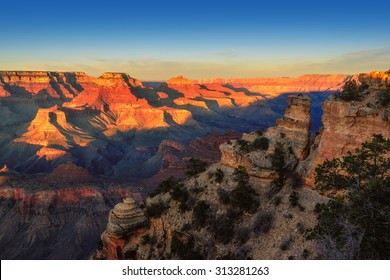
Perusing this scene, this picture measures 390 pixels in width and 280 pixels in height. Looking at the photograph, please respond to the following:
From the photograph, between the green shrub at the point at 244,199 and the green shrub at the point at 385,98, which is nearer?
the green shrub at the point at 385,98

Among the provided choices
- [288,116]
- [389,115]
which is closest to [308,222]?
[389,115]

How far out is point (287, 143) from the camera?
3139 cm

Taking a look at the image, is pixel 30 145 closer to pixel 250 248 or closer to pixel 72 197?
pixel 72 197

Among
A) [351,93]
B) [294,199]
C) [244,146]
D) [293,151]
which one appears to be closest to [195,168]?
[244,146]

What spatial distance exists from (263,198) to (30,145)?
155 metres

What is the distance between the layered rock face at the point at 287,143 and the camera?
1197 inches

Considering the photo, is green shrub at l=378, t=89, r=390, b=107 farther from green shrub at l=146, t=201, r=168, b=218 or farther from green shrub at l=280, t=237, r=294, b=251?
green shrub at l=146, t=201, r=168, b=218

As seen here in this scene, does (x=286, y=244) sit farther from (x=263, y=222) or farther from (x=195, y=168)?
(x=195, y=168)

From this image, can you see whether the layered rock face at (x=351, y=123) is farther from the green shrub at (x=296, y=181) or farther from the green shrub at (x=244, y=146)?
the green shrub at (x=244, y=146)

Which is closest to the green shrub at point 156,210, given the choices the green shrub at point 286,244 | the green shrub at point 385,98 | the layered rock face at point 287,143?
the layered rock face at point 287,143

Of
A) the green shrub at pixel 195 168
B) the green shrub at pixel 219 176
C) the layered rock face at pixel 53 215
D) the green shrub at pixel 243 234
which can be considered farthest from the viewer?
the layered rock face at pixel 53 215

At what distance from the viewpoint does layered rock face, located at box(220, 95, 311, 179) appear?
A: 30.4 m

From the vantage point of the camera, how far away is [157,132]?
195250mm
